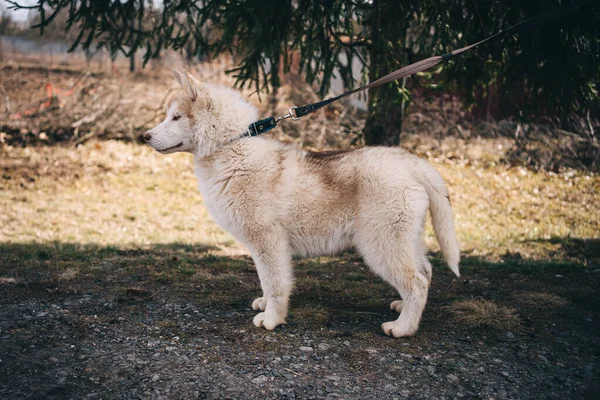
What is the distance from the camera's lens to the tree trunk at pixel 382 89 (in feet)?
A: 17.8

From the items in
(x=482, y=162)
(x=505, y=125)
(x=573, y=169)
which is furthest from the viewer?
(x=505, y=125)

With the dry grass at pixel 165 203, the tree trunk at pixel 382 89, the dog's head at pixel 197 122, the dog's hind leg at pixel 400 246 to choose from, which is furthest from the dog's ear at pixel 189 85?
the dry grass at pixel 165 203

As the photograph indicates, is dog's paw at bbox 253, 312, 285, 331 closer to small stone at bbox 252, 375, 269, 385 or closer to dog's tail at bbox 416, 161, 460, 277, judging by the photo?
small stone at bbox 252, 375, 269, 385

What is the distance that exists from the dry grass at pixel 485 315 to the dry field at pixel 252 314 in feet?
0.04

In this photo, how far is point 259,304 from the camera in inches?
165

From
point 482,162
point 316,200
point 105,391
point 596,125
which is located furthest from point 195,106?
point 596,125

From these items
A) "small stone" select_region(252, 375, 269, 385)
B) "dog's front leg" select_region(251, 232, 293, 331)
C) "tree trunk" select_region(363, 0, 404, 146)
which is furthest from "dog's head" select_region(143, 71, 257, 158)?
"tree trunk" select_region(363, 0, 404, 146)

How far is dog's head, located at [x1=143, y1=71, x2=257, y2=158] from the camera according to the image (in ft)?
12.4

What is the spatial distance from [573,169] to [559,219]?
9.37 ft

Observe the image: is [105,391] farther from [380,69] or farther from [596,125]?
[596,125]

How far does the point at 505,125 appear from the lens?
12211mm

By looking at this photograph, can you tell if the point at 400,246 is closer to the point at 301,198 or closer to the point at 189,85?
the point at 301,198

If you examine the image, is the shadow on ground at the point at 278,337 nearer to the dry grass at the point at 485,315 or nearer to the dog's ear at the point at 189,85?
the dry grass at the point at 485,315

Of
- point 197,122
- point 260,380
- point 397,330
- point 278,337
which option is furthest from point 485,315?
point 197,122
